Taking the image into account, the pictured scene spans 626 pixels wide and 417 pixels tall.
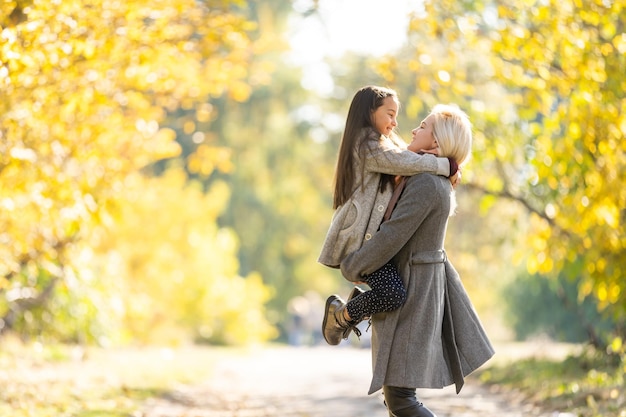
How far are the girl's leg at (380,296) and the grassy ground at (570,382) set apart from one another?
2.80m

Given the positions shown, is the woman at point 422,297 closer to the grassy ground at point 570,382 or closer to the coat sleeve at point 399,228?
the coat sleeve at point 399,228

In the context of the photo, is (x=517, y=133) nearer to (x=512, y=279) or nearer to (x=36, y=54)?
(x=36, y=54)

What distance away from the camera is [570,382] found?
9578 mm

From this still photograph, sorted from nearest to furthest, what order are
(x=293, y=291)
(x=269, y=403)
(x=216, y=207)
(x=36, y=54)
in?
1. (x=36, y=54)
2. (x=269, y=403)
3. (x=216, y=207)
4. (x=293, y=291)

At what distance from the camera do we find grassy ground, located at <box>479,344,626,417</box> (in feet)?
25.4

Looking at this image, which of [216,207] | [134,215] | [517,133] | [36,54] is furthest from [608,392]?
[216,207]

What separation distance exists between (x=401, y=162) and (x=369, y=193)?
26cm

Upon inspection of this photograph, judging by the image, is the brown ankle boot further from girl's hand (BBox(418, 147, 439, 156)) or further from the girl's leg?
girl's hand (BBox(418, 147, 439, 156))

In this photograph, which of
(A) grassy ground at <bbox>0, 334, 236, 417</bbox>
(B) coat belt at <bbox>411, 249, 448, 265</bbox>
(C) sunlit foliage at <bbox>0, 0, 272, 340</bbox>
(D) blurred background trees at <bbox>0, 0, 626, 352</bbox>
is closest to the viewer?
(B) coat belt at <bbox>411, 249, 448, 265</bbox>

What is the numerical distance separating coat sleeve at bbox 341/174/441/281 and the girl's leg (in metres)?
0.05

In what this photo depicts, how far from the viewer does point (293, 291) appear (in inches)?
1501

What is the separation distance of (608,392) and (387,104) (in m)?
4.27

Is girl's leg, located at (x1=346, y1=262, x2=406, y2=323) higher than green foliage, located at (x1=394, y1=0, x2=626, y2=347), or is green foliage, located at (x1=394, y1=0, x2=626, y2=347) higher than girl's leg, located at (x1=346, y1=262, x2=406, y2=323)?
girl's leg, located at (x1=346, y1=262, x2=406, y2=323)

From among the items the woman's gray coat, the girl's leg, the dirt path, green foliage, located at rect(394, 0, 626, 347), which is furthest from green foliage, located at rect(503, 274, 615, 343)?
the girl's leg
